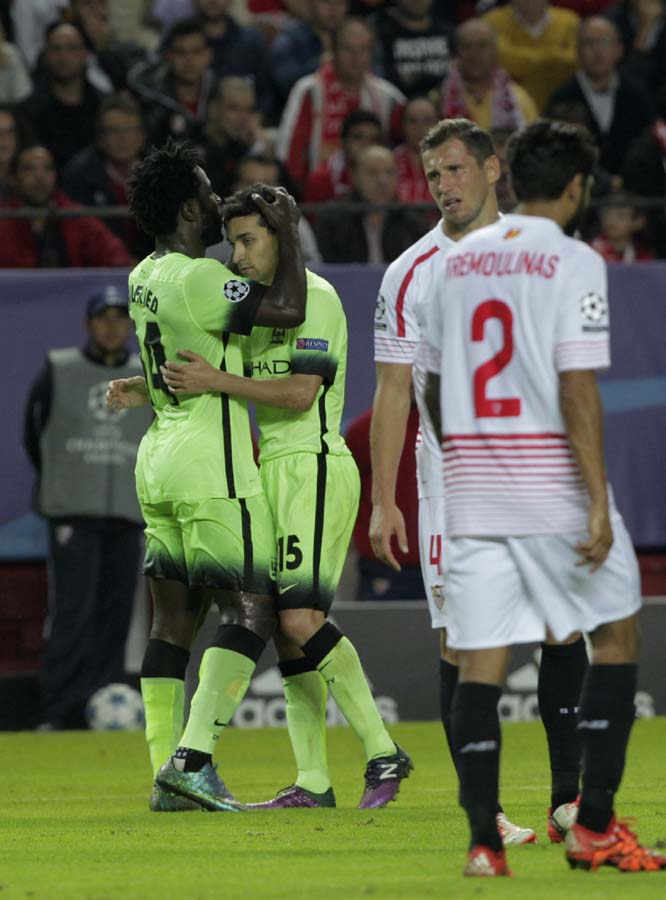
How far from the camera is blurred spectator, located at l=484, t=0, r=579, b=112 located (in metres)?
15.6

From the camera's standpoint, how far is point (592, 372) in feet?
16.3

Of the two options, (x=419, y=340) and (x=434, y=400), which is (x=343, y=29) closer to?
(x=419, y=340)

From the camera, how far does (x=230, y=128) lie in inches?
548

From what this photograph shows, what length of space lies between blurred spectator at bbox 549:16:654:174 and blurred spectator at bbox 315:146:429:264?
7.17 ft

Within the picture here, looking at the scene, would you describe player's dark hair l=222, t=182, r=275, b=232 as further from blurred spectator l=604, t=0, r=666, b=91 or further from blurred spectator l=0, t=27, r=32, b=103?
blurred spectator l=604, t=0, r=666, b=91

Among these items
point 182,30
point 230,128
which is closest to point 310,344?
point 230,128

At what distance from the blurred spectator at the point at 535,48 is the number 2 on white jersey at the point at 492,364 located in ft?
35.7

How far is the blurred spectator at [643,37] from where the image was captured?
15.8 m

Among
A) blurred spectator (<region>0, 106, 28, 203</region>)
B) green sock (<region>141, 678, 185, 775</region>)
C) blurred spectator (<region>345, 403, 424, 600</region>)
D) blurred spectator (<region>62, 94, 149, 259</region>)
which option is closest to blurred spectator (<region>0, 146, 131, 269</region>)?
blurred spectator (<region>62, 94, 149, 259</region>)

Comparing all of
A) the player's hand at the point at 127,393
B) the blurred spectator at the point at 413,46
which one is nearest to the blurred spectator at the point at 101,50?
the blurred spectator at the point at 413,46

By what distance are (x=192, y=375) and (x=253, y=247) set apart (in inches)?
24.0

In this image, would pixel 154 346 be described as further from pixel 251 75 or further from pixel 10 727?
pixel 251 75

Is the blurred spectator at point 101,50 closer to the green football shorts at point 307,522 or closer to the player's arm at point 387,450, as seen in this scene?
the green football shorts at point 307,522

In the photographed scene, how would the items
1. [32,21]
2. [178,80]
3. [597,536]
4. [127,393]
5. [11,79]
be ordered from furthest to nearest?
[32,21]
[11,79]
[178,80]
[127,393]
[597,536]
